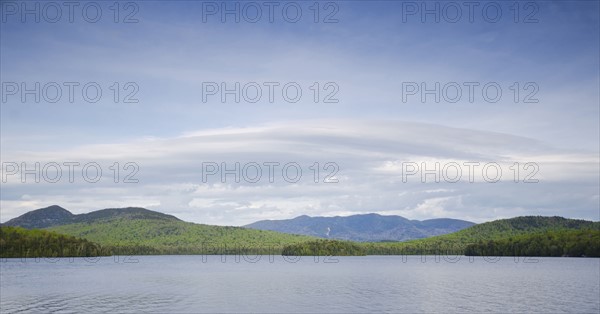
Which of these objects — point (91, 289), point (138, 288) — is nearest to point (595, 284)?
point (138, 288)

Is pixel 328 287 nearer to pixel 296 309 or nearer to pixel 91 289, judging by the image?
pixel 296 309

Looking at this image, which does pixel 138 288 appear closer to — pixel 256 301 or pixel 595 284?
pixel 256 301

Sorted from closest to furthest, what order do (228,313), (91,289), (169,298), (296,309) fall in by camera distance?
(228,313) < (296,309) < (169,298) < (91,289)

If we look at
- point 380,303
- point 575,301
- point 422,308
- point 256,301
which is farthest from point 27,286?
point 575,301

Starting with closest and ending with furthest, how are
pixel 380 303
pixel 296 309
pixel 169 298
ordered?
pixel 296 309, pixel 380 303, pixel 169 298

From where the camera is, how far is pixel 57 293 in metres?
87.2

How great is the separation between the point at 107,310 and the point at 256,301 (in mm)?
20535

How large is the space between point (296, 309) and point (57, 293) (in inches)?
1640

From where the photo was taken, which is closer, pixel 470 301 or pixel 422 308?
pixel 422 308

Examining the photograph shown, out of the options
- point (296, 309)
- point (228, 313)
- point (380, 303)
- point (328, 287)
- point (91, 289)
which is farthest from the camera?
point (328, 287)

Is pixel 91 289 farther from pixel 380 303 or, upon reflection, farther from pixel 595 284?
pixel 595 284

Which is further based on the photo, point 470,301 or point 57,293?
point 57,293

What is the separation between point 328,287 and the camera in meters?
104

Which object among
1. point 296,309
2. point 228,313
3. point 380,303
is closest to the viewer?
point 228,313
